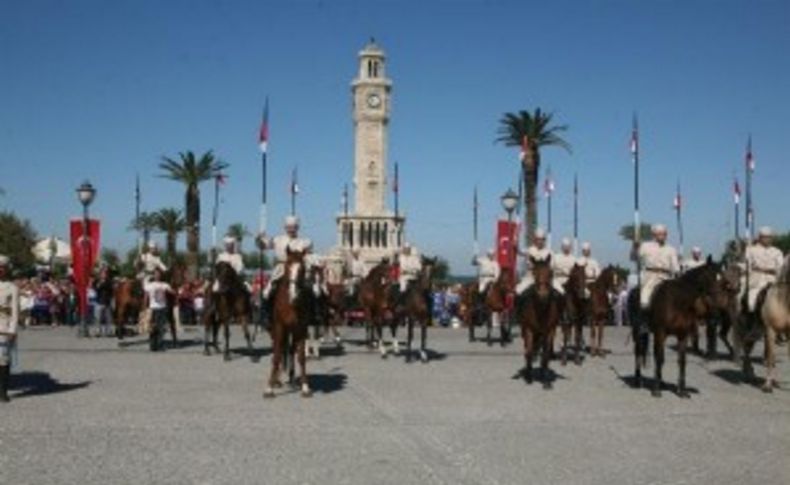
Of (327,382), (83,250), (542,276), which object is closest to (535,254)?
(542,276)

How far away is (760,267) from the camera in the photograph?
19.3m

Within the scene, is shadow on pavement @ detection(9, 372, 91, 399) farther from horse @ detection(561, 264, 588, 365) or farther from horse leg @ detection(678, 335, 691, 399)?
horse @ detection(561, 264, 588, 365)

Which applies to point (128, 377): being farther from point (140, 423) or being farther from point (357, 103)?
point (357, 103)

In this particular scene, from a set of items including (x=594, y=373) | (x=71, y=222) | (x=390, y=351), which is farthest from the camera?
(x=71, y=222)

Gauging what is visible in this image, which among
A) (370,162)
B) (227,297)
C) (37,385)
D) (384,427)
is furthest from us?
(370,162)

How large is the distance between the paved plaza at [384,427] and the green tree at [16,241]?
65.9m

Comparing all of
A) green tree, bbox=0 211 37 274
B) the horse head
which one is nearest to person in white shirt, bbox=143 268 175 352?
the horse head

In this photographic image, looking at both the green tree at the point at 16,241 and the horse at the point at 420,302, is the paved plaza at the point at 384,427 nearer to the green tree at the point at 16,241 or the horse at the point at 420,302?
the horse at the point at 420,302

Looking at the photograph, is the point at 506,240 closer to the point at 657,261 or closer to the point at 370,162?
the point at 657,261

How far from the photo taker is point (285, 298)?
15.3 m

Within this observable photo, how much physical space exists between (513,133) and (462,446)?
4823cm

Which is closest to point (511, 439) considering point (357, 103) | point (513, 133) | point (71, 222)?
point (71, 222)

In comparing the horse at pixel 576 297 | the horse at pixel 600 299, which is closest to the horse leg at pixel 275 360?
the horse at pixel 576 297

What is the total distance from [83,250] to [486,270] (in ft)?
38.1
